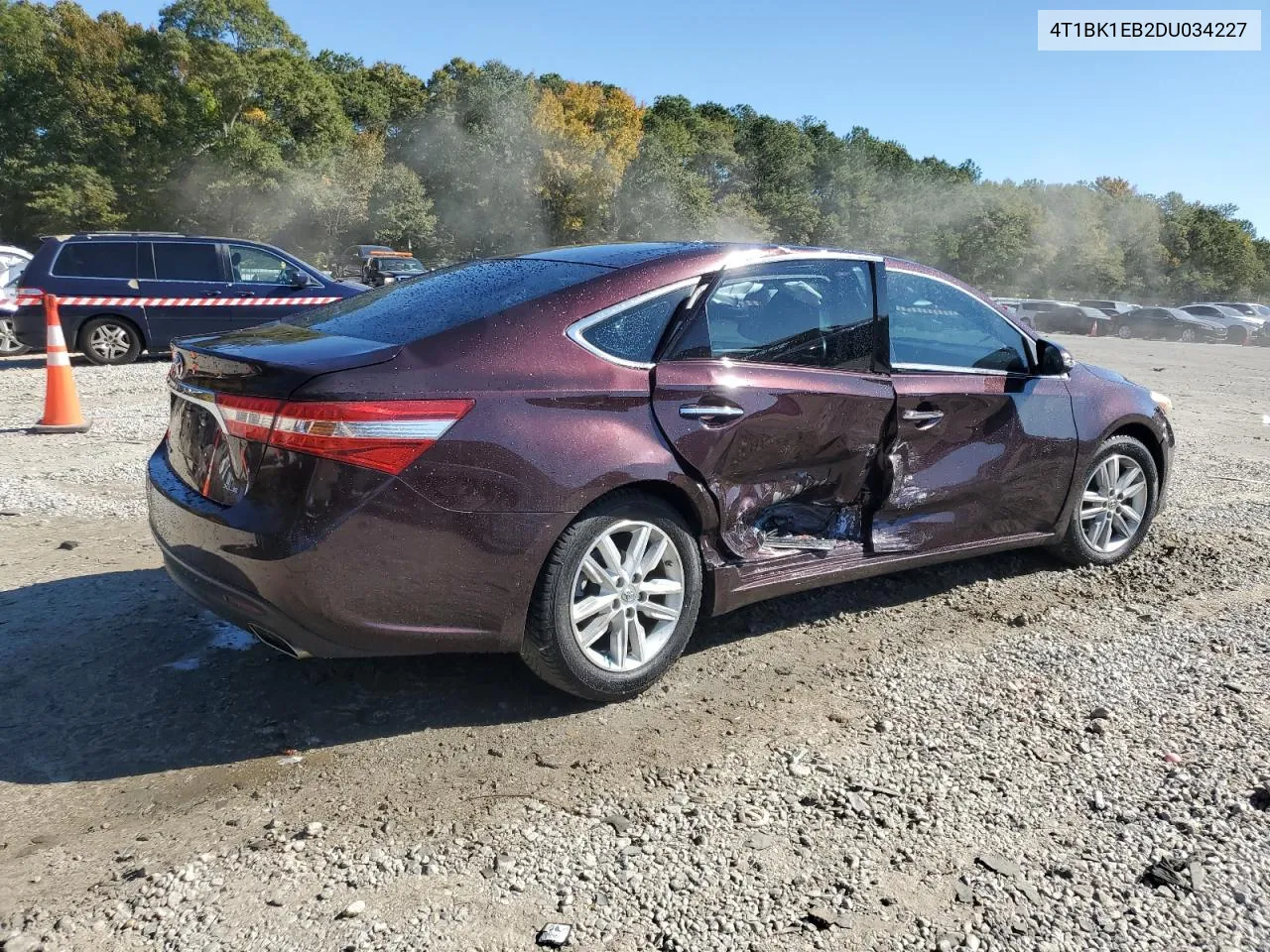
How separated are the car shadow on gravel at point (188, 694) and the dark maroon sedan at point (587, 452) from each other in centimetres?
39

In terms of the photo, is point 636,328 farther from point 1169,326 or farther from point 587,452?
point 1169,326

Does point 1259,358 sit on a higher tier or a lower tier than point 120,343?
lower

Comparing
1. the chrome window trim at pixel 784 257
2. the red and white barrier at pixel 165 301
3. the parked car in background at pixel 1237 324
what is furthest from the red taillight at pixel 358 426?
the parked car in background at pixel 1237 324

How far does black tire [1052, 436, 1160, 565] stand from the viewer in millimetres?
4820

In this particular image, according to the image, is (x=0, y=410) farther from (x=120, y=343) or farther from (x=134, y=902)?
(x=134, y=902)

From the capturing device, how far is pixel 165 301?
12.9m

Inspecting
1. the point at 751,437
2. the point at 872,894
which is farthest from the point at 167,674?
the point at 872,894

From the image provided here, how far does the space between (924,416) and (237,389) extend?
8.78 ft

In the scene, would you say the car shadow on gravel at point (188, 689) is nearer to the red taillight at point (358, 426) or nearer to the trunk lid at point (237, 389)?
the trunk lid at point (237, 389)

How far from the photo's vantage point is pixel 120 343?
12.8 m

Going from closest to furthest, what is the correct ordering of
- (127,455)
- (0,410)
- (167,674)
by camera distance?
(167,674), (127,455), (0,410)

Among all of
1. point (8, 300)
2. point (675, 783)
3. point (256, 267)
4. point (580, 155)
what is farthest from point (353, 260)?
point (675, 783)

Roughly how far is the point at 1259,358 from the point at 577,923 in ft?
96.0

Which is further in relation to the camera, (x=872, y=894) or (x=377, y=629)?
(x=377, y=629)
